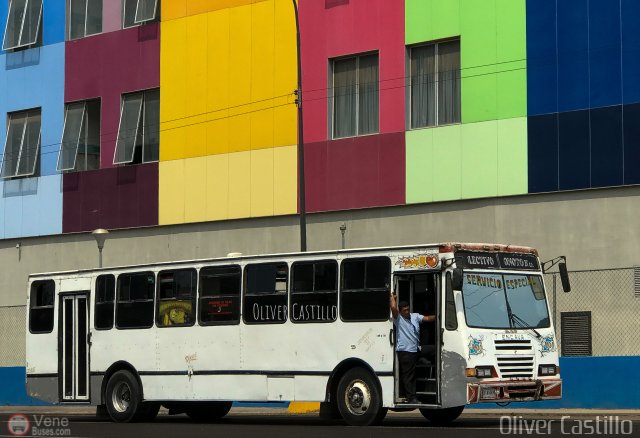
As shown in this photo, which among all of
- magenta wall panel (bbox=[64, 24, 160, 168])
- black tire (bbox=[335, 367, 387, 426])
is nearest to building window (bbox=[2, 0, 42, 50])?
magenta wall panel (bbox=[64, 24, 160, 168])

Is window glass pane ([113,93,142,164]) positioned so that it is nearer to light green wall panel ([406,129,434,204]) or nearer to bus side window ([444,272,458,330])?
light green wall panel ([406,129,434,204])

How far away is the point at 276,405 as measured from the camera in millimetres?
32281

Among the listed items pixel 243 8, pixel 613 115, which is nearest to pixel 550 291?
pixel 613 115

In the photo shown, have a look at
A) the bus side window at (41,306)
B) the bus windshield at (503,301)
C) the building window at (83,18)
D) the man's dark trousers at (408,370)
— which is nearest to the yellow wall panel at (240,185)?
the building window at (83,18)

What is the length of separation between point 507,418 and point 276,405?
339 inches

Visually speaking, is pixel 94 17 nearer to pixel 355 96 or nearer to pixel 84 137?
pixel 84 137

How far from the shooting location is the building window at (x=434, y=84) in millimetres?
33062

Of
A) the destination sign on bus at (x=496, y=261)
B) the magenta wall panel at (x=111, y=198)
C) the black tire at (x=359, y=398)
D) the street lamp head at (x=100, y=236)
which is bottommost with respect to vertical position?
the black tire at (x=359, y=398)

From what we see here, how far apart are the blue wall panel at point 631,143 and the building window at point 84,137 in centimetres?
1777

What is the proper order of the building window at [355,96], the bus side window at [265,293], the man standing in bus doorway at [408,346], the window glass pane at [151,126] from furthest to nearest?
the window glass pane at [151,126], the building window at [355,96], the bus side window at [265,293], the man standing in bus doorway at [408,346]

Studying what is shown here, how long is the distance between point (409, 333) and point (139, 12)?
834 inches

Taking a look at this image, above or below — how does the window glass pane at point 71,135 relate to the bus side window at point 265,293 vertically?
above

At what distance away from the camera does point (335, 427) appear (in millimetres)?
22078

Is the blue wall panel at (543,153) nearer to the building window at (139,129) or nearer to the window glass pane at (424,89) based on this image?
the window glass pane at (424,89)
